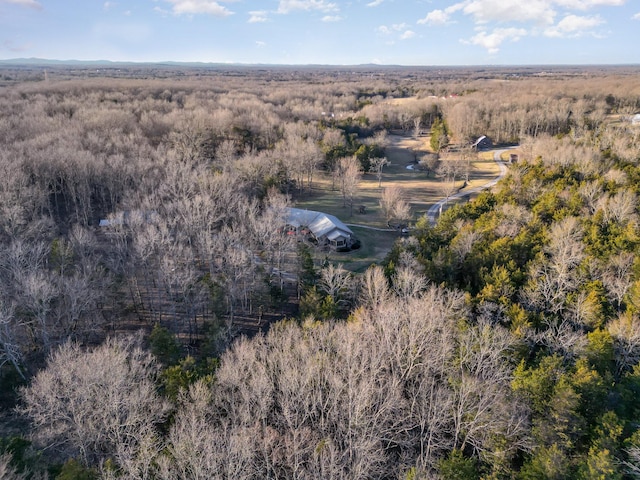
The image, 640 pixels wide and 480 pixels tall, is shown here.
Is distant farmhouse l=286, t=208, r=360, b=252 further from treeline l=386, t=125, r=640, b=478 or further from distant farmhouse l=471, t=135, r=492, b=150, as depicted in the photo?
distant farmhouse l=471, t=135, r=492, b=150

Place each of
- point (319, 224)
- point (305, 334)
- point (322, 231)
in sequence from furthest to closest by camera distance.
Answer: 1. point (319, 224)
2. point (322, 231)
3. point (305, 334)

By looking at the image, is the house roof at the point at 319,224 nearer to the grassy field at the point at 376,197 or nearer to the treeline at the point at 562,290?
the grassy field at the point at 376,197

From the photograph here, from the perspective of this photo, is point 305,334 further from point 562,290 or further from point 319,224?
point 319,224

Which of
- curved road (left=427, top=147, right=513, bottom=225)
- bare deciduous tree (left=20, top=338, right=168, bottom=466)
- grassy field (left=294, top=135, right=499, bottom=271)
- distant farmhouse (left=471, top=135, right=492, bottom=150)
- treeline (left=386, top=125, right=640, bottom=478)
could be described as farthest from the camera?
distant farmhouse (left=471, top=135, right=492, bottom=150)

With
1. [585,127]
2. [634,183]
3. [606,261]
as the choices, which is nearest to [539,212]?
[606,261]

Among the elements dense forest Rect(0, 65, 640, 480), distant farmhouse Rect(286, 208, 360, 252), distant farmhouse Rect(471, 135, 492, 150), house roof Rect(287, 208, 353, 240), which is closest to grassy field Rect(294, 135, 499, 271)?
distant farmhouse Rect(286, 208, 360, 252)

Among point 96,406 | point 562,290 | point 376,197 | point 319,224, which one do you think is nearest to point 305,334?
point 96,406
